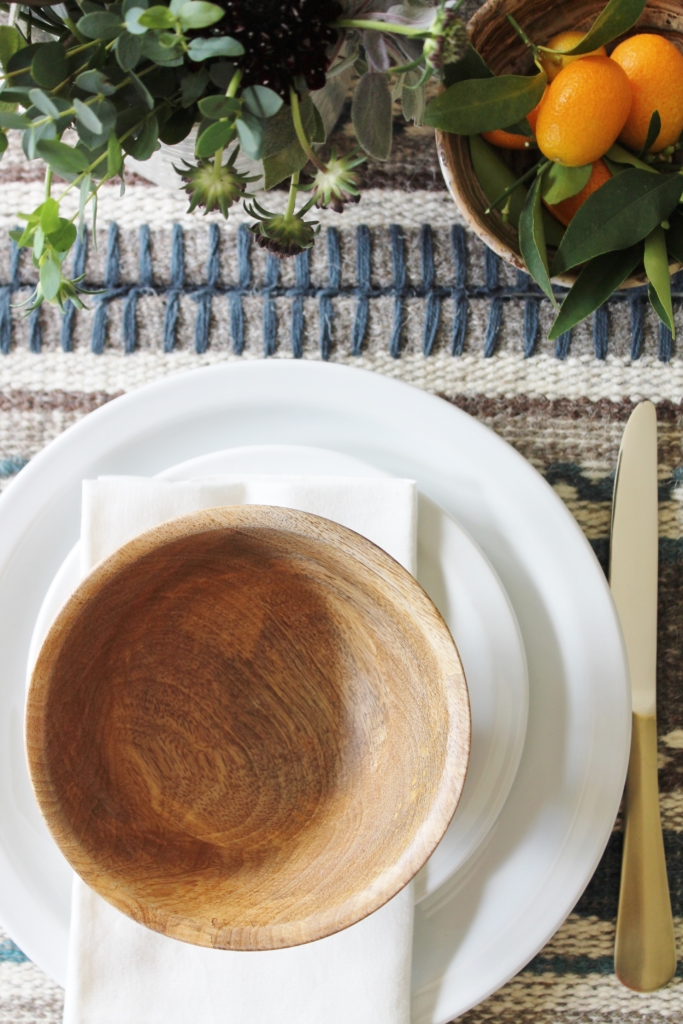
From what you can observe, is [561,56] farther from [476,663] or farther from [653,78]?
[476,663]

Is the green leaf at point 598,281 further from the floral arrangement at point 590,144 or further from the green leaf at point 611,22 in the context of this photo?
the green leaf at point 611,22

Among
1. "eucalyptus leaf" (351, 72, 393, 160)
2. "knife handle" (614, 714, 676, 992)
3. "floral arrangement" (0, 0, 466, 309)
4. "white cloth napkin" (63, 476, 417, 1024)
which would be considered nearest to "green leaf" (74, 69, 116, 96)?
"floral arrangement" (0, 0, 466, 309)

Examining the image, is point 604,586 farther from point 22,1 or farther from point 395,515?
point 22,1

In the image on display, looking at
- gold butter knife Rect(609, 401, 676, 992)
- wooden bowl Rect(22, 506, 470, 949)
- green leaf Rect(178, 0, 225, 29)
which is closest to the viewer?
green leaf Rect(178, 0, 225, 29)

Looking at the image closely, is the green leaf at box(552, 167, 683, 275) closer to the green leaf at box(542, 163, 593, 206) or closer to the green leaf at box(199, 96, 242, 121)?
the green leaf at box(542, 163, 593, 206)

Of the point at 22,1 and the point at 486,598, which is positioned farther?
the point at 486,598

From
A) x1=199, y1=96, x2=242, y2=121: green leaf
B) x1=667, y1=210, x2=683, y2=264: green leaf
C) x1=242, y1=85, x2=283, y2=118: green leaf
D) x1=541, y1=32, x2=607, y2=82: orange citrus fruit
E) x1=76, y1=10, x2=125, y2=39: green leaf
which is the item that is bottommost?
x1=667, y1=210, x2=683, y2=264: green leaf

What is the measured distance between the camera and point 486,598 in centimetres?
48

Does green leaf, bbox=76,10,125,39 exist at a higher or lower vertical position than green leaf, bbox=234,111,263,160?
higher

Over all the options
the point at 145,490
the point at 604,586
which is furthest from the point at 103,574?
the point at 604,586

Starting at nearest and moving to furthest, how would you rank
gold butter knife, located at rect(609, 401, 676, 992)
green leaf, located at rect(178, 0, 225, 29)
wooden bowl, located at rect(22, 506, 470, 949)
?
green leaf, located at rect(178, 0, 225, 29) → wooden bowl, located at rect(22, 506, 470, 949) → gold butter knife, located at rect(609, 401, 676, 992)

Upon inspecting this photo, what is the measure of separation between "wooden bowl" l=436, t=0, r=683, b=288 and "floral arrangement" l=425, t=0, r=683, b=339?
0.04 ft

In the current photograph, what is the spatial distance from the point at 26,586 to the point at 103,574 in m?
0.12

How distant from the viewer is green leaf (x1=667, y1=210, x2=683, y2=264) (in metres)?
0.51
